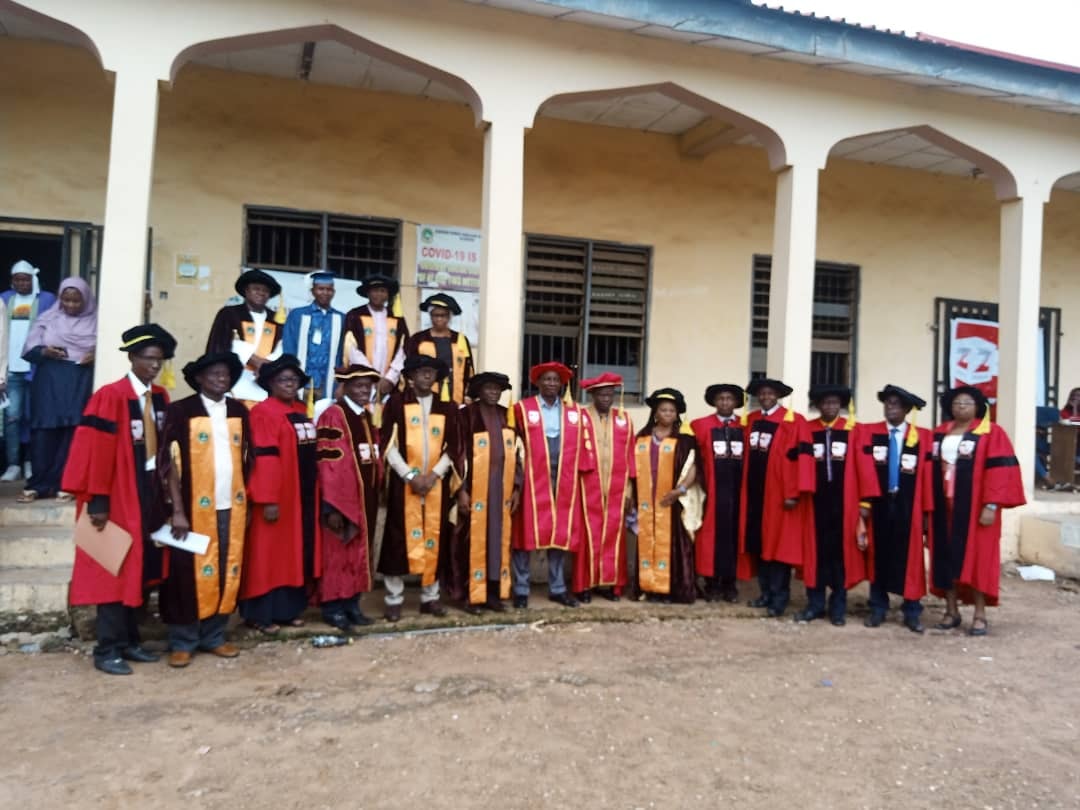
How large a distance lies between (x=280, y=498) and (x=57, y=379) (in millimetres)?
2114

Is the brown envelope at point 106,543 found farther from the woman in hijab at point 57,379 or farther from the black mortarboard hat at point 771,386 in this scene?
the black mortarboard hat at point 771,386

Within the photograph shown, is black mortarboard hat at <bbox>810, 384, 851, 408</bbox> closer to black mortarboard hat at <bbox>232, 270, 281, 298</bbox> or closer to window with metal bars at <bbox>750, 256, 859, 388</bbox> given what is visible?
window with metal bars at <bbox>750, 256, 859, 388</bbox>

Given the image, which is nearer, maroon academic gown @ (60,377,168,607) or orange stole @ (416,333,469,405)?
maroon academic gown @ (60,377,168,607)

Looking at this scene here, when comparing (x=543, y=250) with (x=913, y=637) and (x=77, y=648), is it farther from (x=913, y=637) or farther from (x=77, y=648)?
(x=77, y=648)

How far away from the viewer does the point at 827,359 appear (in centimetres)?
957

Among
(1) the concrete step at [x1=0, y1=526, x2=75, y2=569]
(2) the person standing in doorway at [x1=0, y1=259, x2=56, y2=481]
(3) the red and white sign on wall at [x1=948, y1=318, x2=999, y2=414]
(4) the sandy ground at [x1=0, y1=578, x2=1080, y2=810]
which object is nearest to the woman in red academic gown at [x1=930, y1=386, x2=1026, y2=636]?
(4) the sandy ground at [x1=0, y1=578, x2=1080, y2=810]

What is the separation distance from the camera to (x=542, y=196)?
8.41 metres

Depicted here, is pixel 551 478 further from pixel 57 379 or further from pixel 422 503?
pixel 57 379

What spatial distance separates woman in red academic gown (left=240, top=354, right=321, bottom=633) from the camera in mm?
4863

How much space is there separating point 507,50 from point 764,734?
499 cm

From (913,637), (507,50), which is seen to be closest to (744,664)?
(913,637)

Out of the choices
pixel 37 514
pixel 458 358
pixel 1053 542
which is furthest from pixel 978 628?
pixel 37 514

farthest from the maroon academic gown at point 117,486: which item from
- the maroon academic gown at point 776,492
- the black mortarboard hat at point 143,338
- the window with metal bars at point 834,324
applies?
the window with metal bars at point 834,324

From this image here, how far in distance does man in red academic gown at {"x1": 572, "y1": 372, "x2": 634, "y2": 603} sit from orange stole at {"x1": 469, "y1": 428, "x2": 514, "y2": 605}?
60cm
